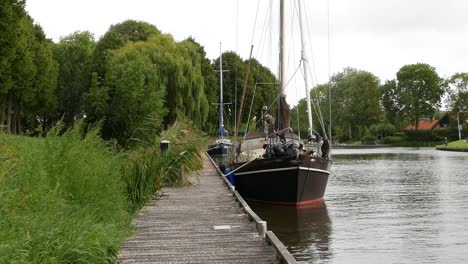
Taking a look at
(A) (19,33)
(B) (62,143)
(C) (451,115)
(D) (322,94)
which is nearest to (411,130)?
(C) (451,115)

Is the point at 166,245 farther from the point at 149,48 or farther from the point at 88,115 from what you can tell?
the point at 149,48

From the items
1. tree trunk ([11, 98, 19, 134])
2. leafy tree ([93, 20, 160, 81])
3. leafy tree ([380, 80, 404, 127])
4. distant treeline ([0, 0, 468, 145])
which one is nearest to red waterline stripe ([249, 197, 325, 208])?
distant treeline ([0, 0, 468, 145])

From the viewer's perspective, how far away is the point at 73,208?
934 centimetres

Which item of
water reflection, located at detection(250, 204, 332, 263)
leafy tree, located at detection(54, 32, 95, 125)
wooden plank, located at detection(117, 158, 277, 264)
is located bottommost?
water reflection, located at detection(250, 204, 332, 263)

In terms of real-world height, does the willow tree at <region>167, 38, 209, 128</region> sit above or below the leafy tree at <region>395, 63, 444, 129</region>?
below

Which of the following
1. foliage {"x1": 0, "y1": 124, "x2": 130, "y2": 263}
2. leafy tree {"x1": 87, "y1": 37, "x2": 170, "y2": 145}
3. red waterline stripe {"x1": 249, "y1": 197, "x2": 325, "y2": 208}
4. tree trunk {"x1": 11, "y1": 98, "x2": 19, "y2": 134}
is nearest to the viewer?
foliage {"x1": 0, "y1": 124, "x2": 130, "y2": 263}

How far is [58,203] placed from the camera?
848 cm

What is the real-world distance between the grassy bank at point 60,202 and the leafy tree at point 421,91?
91919 mm

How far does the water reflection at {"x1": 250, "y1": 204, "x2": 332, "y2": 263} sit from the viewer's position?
45.7ft

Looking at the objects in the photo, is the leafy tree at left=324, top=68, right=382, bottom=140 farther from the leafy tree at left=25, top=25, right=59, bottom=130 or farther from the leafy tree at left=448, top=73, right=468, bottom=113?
the leafy tree at left=25, top=25, right=59, bottom=130

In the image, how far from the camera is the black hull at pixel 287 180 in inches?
834

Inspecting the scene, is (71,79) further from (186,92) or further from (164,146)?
(164,146)

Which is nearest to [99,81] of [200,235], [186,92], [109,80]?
[109,80]

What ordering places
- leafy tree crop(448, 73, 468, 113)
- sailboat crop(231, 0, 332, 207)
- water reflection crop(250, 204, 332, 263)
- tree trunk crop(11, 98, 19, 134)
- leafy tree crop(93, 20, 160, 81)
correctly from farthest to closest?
leafy tree crop(448, 73, 468, 113)
leafy tree crop(93, 20, 160, 81)
tree trunk crop(11, 98, 19, 134)
sailboat crop(231, 0, 332, 207)
water reflection crop(250, 204, 332, 263)
